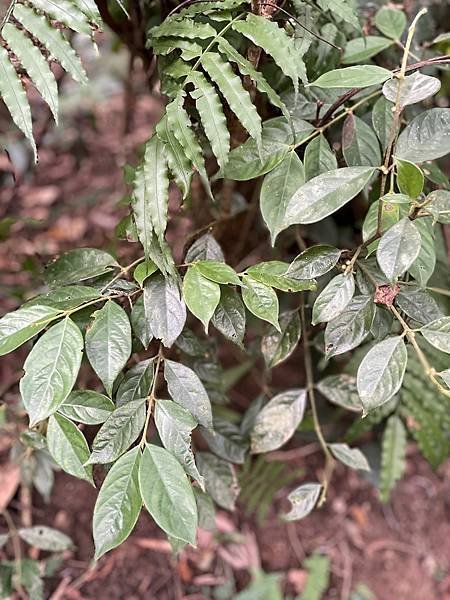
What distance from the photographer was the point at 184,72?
0.72 m

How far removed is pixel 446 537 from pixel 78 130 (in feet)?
4.82

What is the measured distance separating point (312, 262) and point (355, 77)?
20 centimetres

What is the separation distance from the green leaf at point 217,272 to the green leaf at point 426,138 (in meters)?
0.23

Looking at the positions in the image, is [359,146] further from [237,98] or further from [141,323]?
[141,323]

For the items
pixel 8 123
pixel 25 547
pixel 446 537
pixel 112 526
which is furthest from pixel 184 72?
pixel 446 537

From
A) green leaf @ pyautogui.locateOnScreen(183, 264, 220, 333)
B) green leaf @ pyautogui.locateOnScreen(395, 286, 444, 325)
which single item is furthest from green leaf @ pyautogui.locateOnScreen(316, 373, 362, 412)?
green leaf @ pyautogui.locateOnScreen(183, 264, 220, 333)

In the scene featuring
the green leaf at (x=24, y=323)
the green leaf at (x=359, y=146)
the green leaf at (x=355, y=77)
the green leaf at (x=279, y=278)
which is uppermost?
the green leaf at (x=355, y=77)

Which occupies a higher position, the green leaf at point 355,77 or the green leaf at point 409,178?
the green leaf at point 355,77

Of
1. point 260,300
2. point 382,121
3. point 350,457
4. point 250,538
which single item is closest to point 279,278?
point 260,300

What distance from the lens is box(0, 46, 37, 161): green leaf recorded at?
668 mm

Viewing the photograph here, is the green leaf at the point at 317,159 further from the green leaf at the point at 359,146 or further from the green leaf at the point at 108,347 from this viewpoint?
the green leaf at the point at 108,347

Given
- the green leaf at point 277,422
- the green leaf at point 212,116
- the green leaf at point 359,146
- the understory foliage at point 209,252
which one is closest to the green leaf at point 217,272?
the understory foliage at point 209,252

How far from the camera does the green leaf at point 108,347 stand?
714mm

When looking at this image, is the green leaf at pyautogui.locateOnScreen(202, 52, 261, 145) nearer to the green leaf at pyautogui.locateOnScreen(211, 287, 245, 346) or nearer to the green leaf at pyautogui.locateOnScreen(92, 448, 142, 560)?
the green leaf at pyautogui.locateOnScreen(211, 287, 245, 346)
